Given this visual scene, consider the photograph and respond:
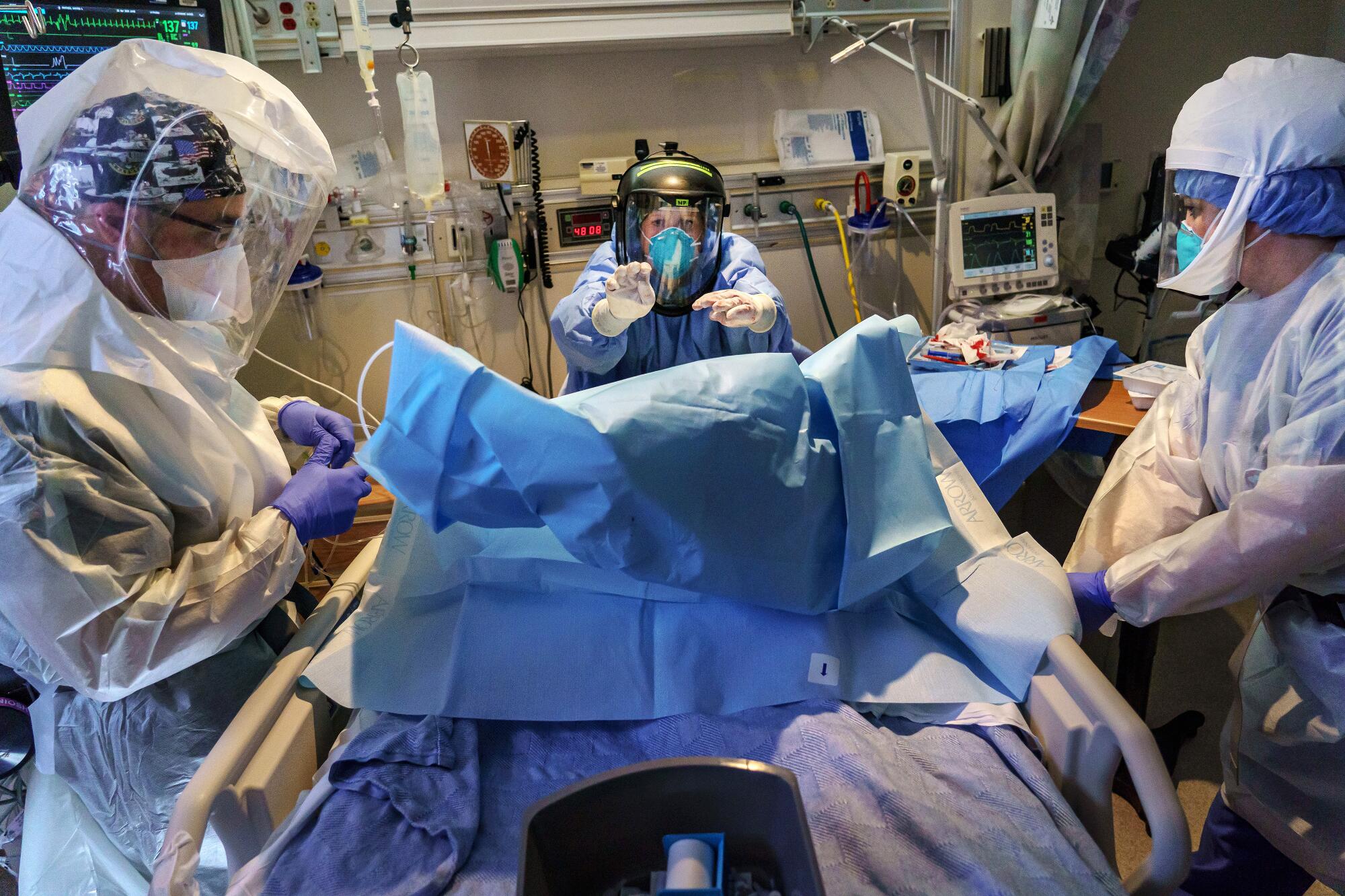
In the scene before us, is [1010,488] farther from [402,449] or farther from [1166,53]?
[1166,53]

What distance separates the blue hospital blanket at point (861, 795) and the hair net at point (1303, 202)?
38.3 inches

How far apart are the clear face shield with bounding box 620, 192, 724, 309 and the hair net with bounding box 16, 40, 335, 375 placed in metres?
0.73

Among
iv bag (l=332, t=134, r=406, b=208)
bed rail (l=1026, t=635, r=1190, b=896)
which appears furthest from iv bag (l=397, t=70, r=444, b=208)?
bed rail (l=1026, t=635, r=1190, b=896)

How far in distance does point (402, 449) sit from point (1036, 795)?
91 centimetres

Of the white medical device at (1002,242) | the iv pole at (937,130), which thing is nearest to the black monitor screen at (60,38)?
the iv pole at (937,130)

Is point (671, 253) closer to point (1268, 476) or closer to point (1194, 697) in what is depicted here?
point (1268, 476)

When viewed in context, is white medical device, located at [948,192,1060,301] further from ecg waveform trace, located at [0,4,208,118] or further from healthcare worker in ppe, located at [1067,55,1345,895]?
ecg waveform trace, located at [0,4,208,118]

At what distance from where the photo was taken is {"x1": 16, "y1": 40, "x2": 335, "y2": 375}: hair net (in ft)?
3.88

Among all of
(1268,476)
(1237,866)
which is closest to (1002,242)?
(1268,476)

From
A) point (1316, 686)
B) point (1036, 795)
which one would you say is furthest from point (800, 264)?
point (1036, 795)

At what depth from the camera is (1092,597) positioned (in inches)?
59.2

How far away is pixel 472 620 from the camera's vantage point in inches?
48.6

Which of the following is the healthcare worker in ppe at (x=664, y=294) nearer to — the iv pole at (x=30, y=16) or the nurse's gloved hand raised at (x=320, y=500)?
the nurse's gloved hand raised at (x=320, y=500)

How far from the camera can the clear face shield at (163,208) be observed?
3.87ft
